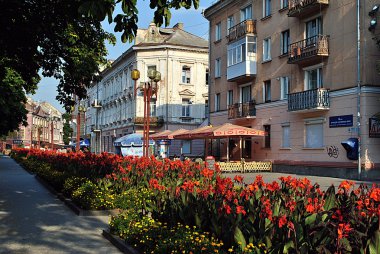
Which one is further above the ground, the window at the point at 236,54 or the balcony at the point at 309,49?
the window at the point at 236,54

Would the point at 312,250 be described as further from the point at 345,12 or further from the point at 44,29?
the point at 345,12

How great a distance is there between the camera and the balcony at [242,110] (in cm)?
3162

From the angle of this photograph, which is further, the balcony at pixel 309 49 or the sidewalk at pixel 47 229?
the balcony at pixel 309 49

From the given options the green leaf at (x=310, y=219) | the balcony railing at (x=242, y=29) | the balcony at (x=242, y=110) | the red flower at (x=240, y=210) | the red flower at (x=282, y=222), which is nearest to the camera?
the red flower at (x=282, y=222)

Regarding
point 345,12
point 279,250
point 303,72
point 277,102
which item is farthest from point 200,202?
point 277,102

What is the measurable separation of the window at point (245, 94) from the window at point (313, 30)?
24.1 ft

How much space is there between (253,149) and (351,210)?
27.4 meters

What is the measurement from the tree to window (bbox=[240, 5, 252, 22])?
19773 millimetres

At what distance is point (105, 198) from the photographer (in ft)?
34.1

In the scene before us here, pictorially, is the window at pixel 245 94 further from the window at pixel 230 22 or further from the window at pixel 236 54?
the window at pixel 230 22

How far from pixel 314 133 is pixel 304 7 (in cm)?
698


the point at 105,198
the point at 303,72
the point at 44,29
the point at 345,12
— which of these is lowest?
the point at 105,198

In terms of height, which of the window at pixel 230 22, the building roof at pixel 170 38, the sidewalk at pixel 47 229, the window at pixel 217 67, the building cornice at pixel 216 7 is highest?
the building roof at pixel 170 38

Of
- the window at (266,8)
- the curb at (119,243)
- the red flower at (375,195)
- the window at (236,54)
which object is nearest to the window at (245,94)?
the window at (236,54)
